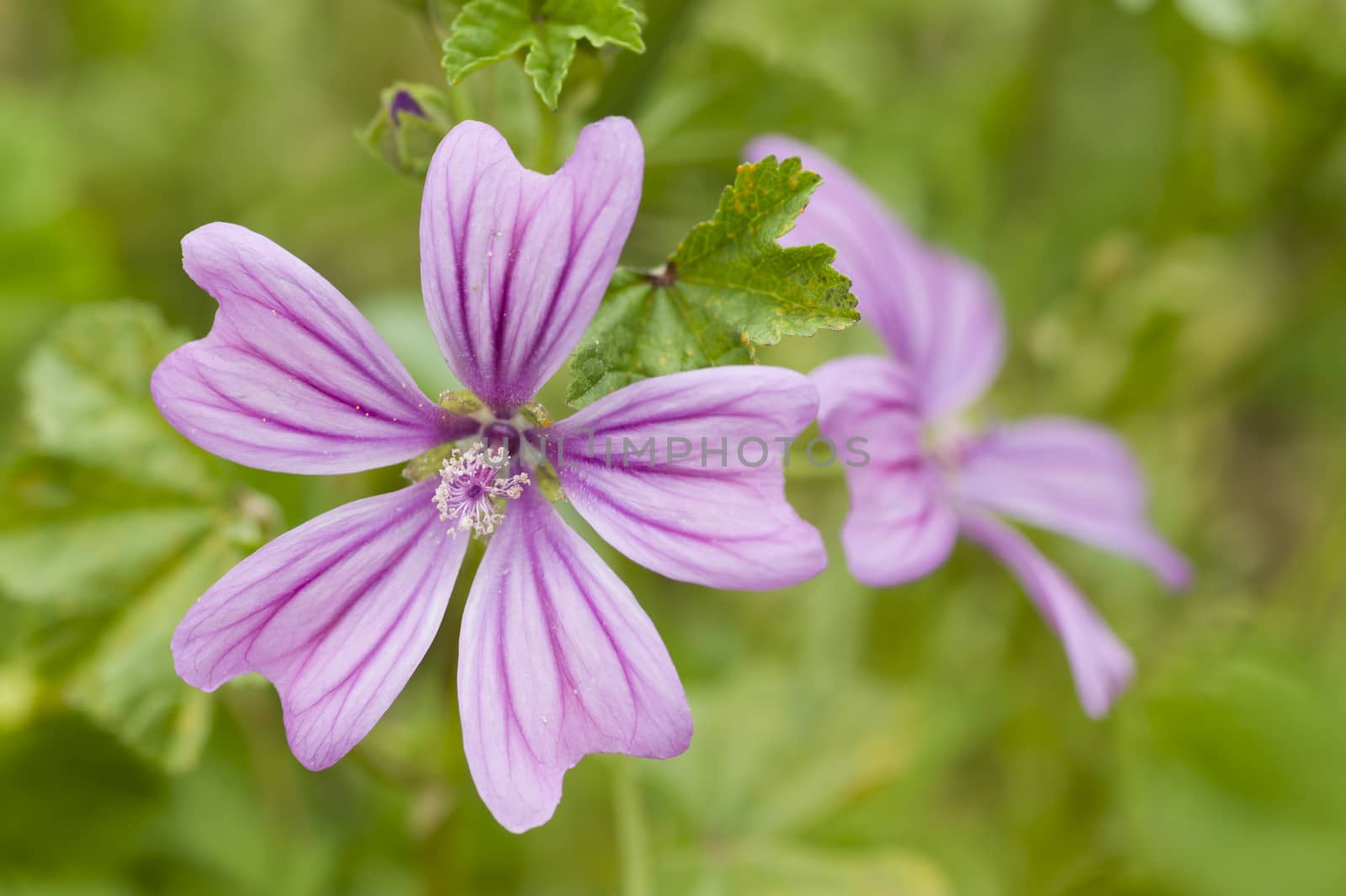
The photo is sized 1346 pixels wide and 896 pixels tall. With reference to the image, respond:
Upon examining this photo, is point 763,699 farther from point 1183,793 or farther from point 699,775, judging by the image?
point 1183,793

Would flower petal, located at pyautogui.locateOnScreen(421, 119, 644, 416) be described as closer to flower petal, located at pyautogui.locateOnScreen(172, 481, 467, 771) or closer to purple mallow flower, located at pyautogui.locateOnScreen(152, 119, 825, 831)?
purple mallow flower, located at pyautogui.locateOnScreen(152, 119, 825, 831)

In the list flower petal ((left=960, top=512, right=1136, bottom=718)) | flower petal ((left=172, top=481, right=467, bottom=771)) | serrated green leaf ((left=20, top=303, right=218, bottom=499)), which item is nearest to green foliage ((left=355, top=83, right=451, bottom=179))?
flower petal ((left=172, top=481, right=467, bottom=771))

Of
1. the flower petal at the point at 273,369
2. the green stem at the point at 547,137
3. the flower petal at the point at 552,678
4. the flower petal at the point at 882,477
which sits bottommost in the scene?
the flower petal at the point at 552,678

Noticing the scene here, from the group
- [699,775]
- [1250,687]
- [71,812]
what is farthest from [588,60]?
[1250,687]

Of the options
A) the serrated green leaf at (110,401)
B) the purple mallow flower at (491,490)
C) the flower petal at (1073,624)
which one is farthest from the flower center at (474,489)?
the flower petal at (1073,624)

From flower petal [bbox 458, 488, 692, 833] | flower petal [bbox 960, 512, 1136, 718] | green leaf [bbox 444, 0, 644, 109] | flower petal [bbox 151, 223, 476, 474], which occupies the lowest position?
flower petal [bbox 960, 512, 1136, 718]

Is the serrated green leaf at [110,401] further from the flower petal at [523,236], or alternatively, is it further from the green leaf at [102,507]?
the flower petal at [523,236]

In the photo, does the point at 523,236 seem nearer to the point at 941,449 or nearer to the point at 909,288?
the point at 909,288
